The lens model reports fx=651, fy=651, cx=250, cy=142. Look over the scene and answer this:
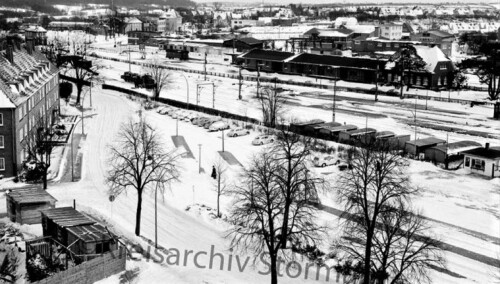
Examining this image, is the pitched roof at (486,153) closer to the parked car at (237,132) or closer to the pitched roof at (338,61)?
the parked car at (237,132)

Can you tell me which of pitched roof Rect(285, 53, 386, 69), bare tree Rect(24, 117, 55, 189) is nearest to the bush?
pitched roof Rect(285, 53, 386, 69)

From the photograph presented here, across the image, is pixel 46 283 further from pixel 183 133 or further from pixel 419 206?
pixel 183 133

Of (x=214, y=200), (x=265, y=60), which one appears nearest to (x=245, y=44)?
(x=265, y=60)

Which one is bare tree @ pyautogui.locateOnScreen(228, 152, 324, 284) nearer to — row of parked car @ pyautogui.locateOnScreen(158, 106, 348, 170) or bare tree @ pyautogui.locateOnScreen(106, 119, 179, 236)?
bare tree @ pyautogui.locateOnScreen(106, 119, 179, 236)

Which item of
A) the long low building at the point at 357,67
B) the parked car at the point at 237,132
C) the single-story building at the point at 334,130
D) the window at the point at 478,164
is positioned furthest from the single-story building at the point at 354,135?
the long low building at the point at 357,67

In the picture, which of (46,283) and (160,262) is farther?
(160,262)

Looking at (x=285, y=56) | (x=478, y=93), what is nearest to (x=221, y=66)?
(x=285, y=56)
